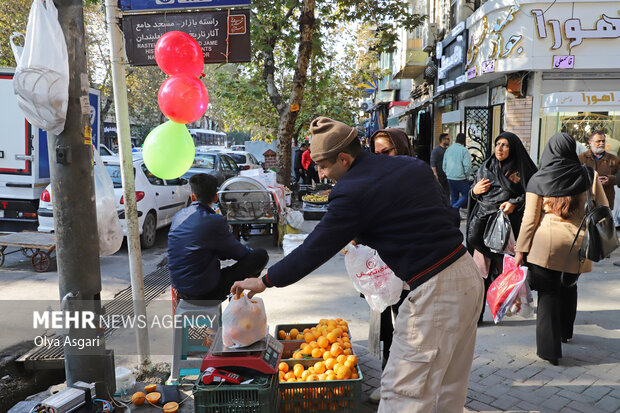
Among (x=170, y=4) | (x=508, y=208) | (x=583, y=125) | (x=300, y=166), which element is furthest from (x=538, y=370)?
(x=300, y=166)

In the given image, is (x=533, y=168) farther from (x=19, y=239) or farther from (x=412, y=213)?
(x=19, y=239)

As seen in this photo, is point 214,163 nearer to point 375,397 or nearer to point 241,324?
point 375,397

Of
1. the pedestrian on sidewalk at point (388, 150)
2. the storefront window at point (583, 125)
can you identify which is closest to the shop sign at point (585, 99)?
the storefront window at point (583, 125)

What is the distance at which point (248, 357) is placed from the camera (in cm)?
293

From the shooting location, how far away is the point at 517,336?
478 centimetres

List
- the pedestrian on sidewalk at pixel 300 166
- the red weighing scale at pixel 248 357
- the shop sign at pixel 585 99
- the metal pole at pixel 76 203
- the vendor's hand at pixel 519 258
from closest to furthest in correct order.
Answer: the red weighing scale at pixel 248 357 < the metal pole at pixel 76 203 < the vendor's hand at pixel 519 258 < the shop sign at pixel 585 99 < the pedestrian on sidewalk at pixel 300 166

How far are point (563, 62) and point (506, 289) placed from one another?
305 inches

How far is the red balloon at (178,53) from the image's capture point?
159 inches

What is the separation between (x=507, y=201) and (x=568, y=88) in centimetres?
724

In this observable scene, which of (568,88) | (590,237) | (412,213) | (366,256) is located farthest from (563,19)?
(412,213)

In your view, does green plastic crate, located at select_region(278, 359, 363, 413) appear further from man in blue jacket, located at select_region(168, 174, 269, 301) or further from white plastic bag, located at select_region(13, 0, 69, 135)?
white plastic bag, located at select_region(13, 0, 69, 135)

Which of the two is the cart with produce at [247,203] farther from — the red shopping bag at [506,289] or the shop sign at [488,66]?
the shop sign at [488,66]

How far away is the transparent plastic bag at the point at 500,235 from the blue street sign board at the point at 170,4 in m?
2.95

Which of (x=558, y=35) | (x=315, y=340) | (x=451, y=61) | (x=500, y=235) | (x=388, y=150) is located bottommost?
(x=315, y=340)
